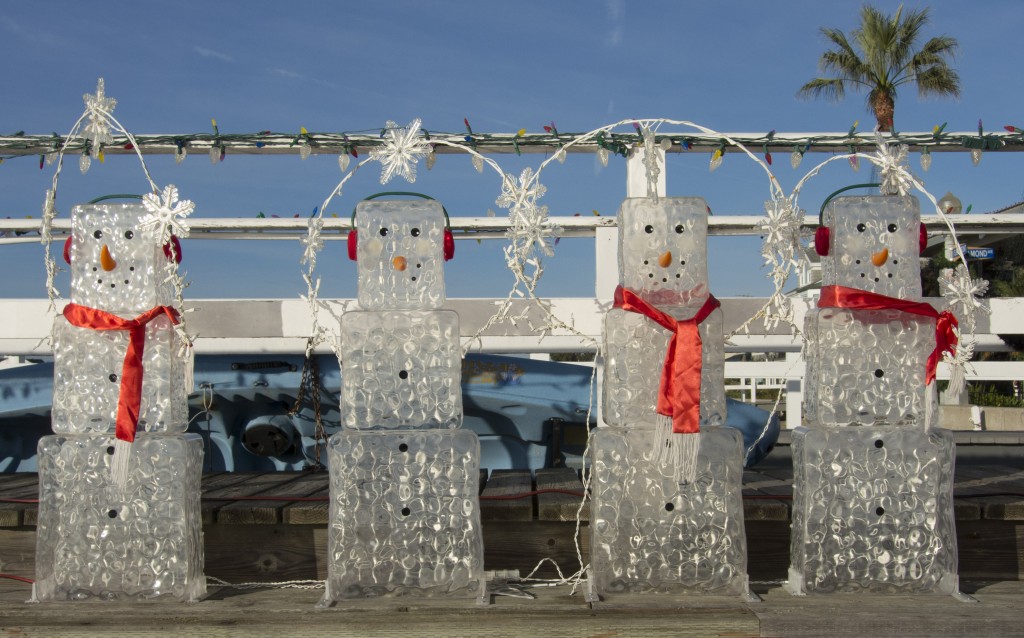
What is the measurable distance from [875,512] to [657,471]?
0.75m

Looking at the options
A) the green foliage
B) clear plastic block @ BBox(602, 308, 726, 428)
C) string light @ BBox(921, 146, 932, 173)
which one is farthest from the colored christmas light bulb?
the green foliage

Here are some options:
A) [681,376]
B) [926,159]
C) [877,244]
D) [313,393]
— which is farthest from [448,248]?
[926,159]

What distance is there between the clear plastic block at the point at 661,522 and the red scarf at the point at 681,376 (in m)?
0.14

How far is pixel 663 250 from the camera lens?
2.93m

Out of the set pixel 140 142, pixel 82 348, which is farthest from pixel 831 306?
pixel 140 142

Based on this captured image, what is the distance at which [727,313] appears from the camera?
483 cm

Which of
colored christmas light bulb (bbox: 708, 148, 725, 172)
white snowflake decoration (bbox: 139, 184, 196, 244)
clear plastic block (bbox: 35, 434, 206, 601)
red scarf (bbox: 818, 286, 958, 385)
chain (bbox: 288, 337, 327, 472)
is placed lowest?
clear plastic block (bbox: 35, 434, 206, 601)

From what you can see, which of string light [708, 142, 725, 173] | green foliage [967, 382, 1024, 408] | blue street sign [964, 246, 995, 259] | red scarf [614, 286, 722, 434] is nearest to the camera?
red scarf [614, 286, 722, 434]

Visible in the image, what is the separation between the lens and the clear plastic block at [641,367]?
9.51ft

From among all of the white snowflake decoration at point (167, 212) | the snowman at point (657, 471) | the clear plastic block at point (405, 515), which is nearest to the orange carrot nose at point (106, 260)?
the white snowflake decoration at point (167, 212)

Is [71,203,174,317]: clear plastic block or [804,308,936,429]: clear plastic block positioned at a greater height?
[71,203,174,317]: clear plastic block

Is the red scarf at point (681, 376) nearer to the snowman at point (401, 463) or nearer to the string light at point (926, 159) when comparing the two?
the snowman at point (401, 463)

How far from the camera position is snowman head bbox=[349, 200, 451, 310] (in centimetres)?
296

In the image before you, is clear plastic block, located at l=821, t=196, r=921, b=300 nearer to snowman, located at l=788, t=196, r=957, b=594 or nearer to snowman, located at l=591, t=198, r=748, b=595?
snowman, located at l=788, t=196, r=957, b=594
